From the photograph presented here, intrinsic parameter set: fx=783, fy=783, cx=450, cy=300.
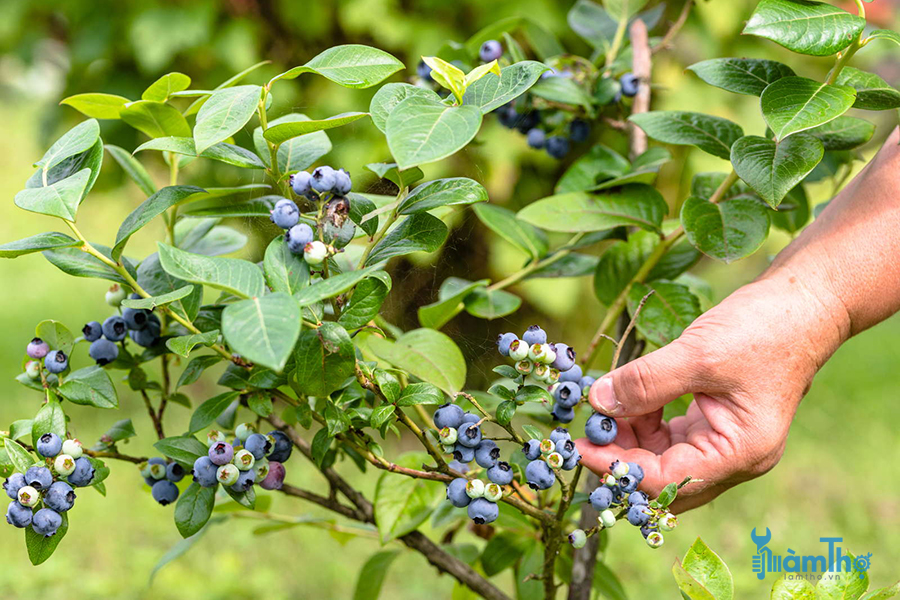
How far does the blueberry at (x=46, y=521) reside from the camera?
615mm

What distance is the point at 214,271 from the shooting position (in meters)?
0.53

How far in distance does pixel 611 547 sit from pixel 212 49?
2.14m

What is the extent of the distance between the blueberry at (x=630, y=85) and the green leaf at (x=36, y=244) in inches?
29.0

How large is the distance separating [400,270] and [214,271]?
3.53 ft

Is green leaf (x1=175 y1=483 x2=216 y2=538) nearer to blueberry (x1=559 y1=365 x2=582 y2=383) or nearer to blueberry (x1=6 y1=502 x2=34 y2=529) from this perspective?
blueberry (x1=6 y1=502 x2=34 y2=529)

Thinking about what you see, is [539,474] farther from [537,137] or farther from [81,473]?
[537,137]

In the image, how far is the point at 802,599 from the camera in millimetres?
616

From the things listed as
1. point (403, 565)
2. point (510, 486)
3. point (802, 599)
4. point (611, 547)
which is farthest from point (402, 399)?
point (611, 547)

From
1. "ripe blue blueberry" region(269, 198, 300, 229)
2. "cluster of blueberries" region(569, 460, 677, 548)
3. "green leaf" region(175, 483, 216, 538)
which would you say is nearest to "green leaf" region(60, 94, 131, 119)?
"ripe blue blueberry" region(269, 198, 300, 229)

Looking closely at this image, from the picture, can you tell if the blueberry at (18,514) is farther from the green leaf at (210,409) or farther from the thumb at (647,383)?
the thumb at (647,383)

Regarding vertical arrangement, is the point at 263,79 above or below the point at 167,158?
below

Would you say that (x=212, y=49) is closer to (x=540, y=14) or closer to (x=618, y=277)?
(x=540, y=14)

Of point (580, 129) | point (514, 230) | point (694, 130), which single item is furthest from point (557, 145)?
point (694, 130)

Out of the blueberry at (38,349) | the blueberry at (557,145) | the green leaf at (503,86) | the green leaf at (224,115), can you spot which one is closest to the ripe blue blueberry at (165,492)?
the blueberry at (38,349)
